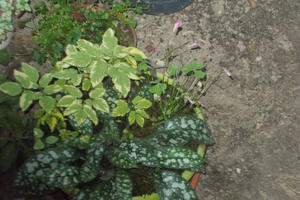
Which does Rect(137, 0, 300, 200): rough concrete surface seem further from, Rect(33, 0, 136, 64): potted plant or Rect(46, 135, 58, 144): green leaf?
Rect(46, 135, 58, 144): green leaf

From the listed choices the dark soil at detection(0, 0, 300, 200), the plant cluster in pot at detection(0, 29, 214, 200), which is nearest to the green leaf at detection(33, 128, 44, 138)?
the plant cluster in pot at detection(0, 29, 214, 200)

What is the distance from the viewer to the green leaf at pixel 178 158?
1.86 m

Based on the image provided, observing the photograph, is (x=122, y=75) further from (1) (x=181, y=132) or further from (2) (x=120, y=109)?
(1) (x=181, y=132)

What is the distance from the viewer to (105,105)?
6.51ft

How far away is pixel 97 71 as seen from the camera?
6.51 ft

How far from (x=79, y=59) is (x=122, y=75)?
0.83 ft

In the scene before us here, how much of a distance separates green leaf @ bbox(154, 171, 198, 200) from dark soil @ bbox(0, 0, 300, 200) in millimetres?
671

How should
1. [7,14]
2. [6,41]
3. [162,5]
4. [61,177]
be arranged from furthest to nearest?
[162,5] < [6,41] < [7,14] < [61,177]

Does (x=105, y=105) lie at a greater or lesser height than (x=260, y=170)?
greater

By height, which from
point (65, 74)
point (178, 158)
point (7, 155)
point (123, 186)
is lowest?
point (7, 155)

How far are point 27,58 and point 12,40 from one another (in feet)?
0.64

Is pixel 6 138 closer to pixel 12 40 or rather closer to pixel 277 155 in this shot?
pixel 12 40

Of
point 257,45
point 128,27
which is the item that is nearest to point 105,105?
point 128,27

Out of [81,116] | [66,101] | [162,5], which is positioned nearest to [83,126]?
[81,116]
